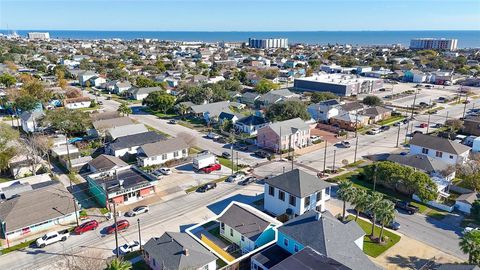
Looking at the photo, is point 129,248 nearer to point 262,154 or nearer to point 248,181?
point 248,181

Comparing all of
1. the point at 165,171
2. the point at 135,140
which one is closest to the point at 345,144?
the point at 165,171

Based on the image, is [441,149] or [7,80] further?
[7,80]

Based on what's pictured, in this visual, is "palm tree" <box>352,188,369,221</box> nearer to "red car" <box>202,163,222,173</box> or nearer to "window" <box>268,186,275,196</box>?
"window" <box>268,186,275,196</box>

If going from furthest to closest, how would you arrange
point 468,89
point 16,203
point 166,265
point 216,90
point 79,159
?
point 468,89 < point 216,90 < point 79,159 < point 16,203 < point 166,265

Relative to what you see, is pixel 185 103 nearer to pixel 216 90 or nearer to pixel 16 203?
pixel 216 90

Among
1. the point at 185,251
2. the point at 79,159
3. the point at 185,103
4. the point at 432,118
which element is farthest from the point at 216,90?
the point at 185,251

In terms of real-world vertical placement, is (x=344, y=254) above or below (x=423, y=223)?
above

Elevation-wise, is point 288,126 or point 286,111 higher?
point 286,111

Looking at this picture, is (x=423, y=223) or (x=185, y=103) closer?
(x=423, y=223)
